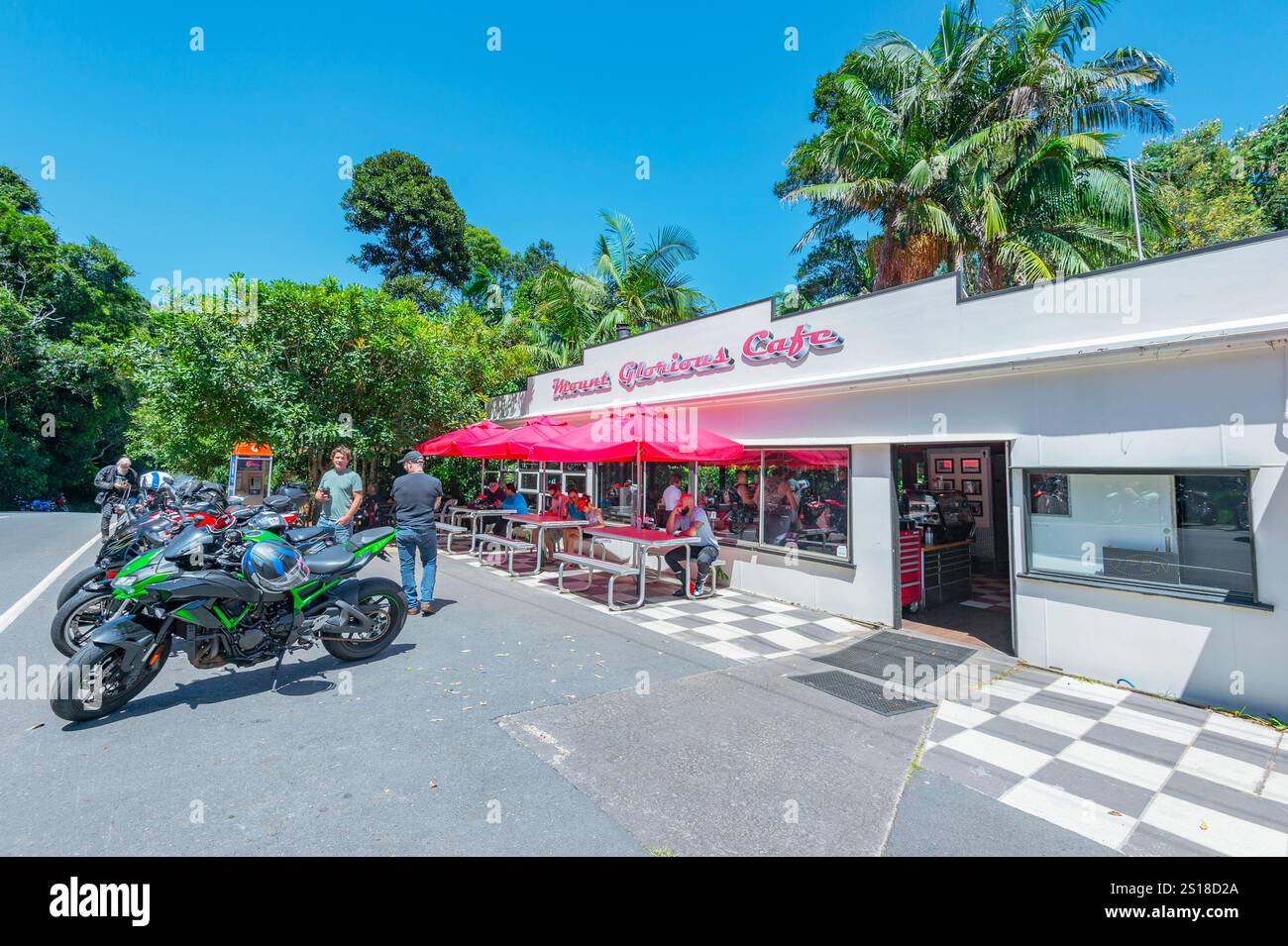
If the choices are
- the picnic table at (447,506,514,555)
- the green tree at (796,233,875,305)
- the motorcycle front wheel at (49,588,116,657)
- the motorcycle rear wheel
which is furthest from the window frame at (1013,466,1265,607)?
the green tree at (796,233,875,305)

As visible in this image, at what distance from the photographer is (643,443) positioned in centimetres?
775

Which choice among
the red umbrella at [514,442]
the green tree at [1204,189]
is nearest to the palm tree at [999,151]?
the green tree at [1204,189]

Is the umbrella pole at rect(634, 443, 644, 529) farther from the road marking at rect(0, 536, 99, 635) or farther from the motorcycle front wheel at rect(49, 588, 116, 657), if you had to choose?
the road marking at rect(0, 536, 99, 635)

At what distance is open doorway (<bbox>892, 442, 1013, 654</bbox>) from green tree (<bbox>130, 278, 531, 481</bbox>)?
37.2ft

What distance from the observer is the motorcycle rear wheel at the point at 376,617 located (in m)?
5.01

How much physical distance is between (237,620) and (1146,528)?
783 cm

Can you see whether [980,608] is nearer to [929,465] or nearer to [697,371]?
[929,465]

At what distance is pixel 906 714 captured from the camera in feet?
14.7

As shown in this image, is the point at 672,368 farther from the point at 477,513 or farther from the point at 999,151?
the point at 999,151

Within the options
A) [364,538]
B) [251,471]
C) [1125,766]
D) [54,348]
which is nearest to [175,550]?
[364,538]

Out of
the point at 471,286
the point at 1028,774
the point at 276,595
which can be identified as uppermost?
the point at 471,286

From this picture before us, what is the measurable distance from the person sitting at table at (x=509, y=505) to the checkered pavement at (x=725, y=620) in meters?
3.29
